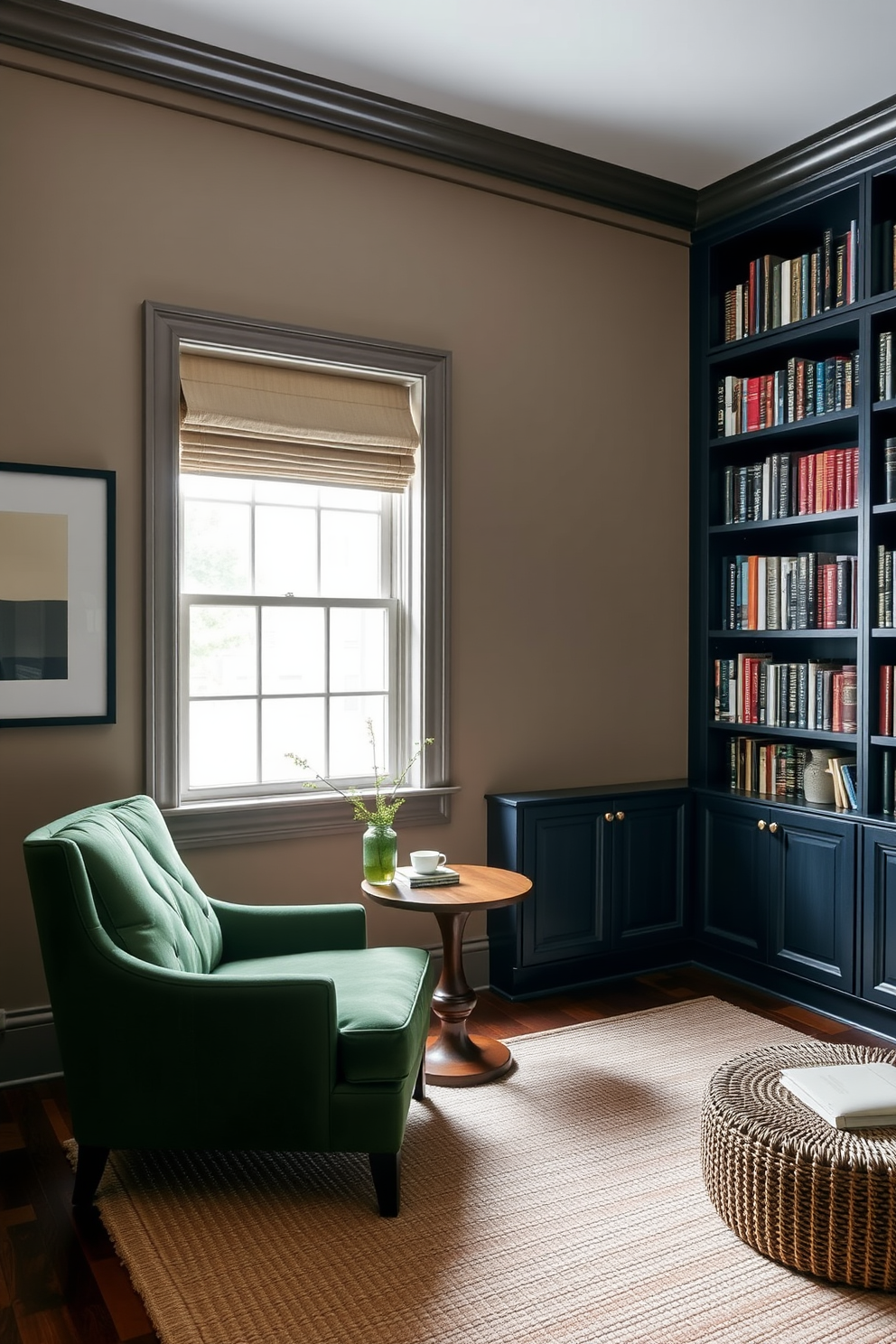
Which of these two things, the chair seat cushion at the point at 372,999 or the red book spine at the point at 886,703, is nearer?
the chair seat cushion at the point at 372,999

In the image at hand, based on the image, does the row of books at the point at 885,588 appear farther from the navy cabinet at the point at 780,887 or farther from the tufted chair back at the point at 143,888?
the tufted chair back at the point at 143,888

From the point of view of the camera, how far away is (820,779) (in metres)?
3.95

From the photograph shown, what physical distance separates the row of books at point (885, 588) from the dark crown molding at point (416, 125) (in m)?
1.44

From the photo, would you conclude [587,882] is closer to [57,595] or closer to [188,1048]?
[188,1048]

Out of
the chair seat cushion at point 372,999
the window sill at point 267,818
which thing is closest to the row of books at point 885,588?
the window sill at point 267,818

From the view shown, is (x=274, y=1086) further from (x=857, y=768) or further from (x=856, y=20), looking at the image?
(x=856, y=20)

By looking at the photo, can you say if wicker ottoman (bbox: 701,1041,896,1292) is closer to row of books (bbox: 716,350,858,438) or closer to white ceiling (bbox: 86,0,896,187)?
row of books (bbox: 716,350,858,438)

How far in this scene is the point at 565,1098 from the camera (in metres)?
3.06

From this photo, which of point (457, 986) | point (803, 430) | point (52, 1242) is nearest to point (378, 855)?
point (457, 986)

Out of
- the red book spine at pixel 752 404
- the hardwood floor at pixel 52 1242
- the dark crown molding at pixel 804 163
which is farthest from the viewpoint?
the red book spine at pixel 752 404

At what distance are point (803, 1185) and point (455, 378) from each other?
2920 millimetres

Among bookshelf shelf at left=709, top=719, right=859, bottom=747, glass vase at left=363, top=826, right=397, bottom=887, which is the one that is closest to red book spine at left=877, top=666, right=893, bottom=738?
bookshelf shelf at left=709, top=719, right=859, bottom=747

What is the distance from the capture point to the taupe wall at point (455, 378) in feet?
10.4

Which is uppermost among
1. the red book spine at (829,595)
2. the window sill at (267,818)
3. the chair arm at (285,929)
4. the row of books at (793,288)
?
the row of books at (793,288)
